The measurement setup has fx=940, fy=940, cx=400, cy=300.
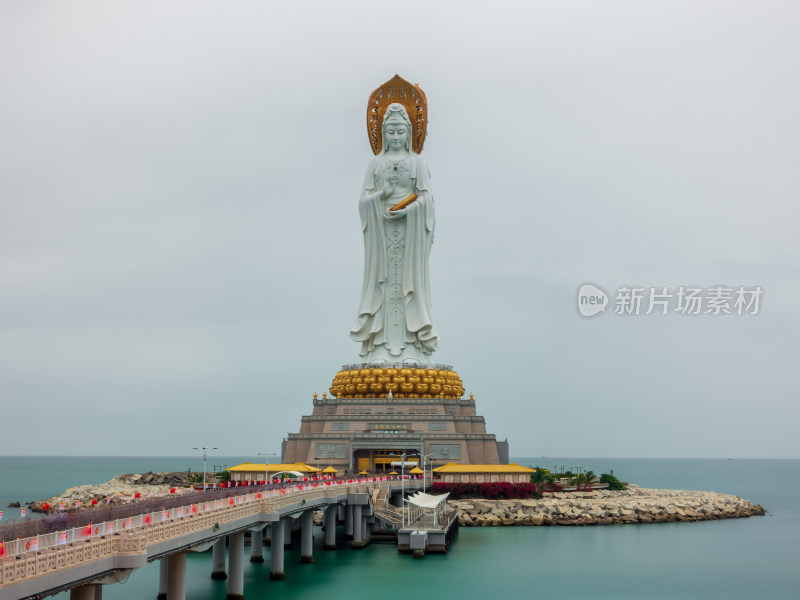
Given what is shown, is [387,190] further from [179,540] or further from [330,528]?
[179,540]

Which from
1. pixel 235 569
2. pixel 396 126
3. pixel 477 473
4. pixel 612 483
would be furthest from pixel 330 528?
pixel 396 126

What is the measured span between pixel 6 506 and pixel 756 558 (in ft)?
154

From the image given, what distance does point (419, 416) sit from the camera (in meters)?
44.3

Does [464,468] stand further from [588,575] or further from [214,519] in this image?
[214,519]

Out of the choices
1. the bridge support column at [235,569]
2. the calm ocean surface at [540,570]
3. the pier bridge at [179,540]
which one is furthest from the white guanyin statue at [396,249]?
the bridge support column at [235,569]

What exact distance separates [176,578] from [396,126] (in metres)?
34.7

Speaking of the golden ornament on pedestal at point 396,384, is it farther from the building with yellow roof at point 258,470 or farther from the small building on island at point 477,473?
the building with yellow roof at point 258,470

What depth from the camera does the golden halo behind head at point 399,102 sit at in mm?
50406

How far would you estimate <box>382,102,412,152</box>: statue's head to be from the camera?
49.5 m

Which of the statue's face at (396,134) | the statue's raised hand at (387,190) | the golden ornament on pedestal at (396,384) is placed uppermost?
the statue's face at (396,134)

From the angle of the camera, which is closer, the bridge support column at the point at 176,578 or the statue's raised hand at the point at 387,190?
the bridge support column at the point at 176,578

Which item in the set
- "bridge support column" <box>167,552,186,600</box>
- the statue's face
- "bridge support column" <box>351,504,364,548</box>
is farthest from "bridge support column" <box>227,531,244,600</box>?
the statue's face

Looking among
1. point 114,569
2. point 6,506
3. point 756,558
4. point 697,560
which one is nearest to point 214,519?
point 114,569

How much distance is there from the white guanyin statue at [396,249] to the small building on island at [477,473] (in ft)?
26.0
